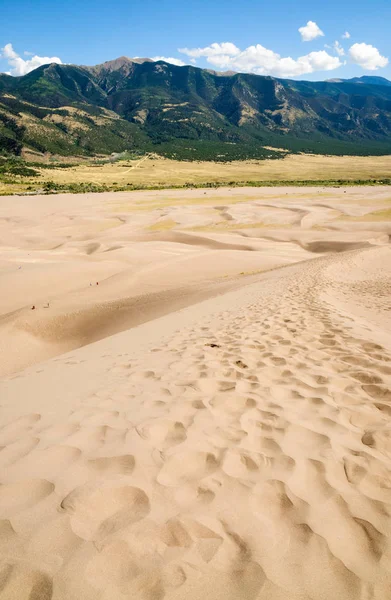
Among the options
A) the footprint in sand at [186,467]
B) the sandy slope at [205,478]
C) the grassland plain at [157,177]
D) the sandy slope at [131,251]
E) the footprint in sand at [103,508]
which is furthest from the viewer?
the grassland plain at [157,177]

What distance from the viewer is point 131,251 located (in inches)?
868

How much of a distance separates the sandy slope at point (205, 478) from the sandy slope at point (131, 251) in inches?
227

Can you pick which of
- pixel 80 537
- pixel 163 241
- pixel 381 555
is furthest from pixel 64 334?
pixel 163 241

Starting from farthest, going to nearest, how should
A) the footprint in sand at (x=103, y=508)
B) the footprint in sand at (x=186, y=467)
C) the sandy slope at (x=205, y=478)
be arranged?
the footprint in sand at (x=186, y=467) < the footprint in sand at (x=103, y=508) < the sandy slope at (x=205, y=478)

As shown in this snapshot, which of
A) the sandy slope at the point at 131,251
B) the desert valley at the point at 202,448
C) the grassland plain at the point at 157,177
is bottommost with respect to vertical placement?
the sandy slope at the point at 131,251

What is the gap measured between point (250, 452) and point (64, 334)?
8.90 m

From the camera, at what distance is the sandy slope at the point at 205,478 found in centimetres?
202

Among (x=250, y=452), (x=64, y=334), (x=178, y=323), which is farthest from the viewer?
(x=64, y=334)

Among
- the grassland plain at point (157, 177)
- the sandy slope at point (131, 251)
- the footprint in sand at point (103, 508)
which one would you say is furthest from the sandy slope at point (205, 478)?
the grassland plain at point (157, 177)

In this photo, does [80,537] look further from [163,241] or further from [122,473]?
[163,241]

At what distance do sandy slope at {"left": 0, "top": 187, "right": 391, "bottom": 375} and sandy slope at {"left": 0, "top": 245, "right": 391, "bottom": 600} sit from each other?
5.77 meters

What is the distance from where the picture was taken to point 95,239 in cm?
2897

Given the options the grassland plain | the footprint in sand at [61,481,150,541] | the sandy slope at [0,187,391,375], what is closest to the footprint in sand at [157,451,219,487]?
the footprint in sand at [61,481,150,541]

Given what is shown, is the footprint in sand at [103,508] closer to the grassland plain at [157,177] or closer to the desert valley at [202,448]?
the desert valley at [202,448]
